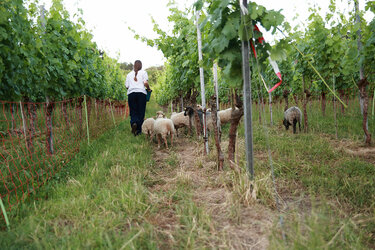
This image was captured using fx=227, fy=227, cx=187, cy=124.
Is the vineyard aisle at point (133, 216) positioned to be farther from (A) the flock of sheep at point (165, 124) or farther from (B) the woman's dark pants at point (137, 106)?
(B) the woman's dark pants at point (137, 106)

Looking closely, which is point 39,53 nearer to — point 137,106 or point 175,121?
point 137,106

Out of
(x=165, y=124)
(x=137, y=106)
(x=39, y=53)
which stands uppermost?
(x=39, y=53)

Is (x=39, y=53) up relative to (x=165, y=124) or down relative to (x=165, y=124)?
up

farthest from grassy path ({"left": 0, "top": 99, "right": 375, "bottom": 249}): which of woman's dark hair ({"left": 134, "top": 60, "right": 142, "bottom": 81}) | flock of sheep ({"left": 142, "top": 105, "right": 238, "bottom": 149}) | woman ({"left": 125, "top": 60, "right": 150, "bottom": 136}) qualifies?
woman's dark hair ({"left": 134, "top": 60, "right": 142, "bottom": 81})

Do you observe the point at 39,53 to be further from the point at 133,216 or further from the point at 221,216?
the point at 221,216

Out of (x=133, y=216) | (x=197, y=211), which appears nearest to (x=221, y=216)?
(x=197, y=211)

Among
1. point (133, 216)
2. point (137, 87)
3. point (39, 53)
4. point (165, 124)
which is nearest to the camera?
point (133, 216)

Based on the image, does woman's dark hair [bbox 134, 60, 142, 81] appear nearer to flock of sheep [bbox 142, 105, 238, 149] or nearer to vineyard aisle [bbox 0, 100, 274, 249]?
flock of sheep [bbox 142, 105, 238, 149]

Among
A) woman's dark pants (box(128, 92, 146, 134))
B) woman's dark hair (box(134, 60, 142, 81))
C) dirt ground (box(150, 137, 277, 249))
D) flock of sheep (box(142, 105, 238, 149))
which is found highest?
woman's dark hair (box(134, 60, 142, 81))

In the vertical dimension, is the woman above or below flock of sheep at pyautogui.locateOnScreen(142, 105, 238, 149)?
above

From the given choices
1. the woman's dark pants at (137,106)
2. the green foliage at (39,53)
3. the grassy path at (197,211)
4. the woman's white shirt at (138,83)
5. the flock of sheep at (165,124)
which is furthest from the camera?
the woman's dark pants at (137,106)

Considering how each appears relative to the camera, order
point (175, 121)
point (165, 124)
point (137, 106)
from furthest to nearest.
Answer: point (175, 121)
point (137, 106)
point (165, 124)

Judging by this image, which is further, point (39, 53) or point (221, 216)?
point (39, 53)

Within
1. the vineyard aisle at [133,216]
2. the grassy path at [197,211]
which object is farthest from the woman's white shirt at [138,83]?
the vineyard aisle at [133,216]
